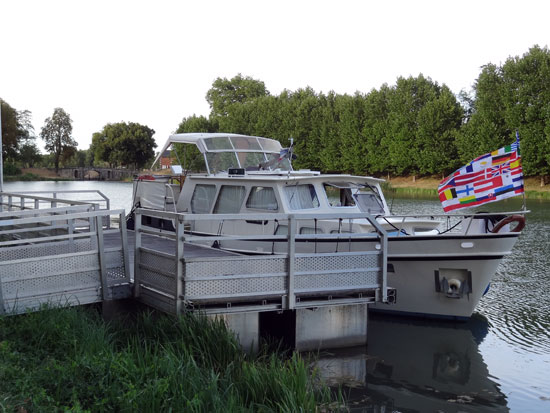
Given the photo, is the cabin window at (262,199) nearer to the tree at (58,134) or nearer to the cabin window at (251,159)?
the cabin window at (251,159)

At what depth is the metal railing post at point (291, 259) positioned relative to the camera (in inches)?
369

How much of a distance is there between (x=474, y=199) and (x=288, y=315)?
474 centimetres

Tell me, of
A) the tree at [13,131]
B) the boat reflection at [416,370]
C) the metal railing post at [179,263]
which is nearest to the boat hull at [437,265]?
the boat reflection at [416,370]

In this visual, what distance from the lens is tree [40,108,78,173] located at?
109188mm

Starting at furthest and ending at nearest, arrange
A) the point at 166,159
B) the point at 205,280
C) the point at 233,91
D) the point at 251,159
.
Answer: the point at 233,91 → the point at 166,159 → the point at 251,159 → the point at 205,280

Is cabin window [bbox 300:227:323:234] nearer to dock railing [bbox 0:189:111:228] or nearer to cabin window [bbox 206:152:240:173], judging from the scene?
cabin window [bbox 206:152:240:173]

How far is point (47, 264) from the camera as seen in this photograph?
351 inches

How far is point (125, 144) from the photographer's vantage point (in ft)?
367

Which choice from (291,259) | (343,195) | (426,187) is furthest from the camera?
(426,187)

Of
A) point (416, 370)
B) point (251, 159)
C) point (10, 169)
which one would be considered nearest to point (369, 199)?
point (251, 159)

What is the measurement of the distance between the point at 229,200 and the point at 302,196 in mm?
1827

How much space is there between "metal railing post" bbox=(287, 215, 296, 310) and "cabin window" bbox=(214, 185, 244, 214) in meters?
4.53

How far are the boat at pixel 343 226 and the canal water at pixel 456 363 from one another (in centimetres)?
80

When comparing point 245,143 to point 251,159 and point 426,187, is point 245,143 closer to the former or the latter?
point 251,159
